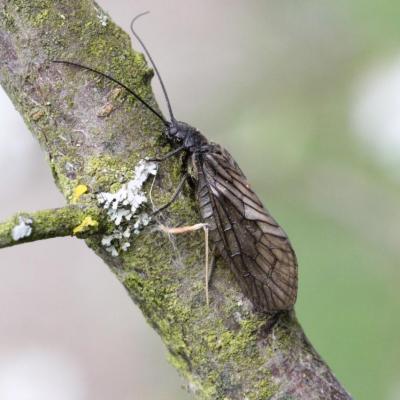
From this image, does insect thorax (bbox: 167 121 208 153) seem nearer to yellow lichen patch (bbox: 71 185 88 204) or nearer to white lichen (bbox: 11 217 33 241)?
yellow lichen patch (bbox: 71 185 88 204)

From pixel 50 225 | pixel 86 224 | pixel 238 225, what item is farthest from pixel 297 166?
pixel 50 225

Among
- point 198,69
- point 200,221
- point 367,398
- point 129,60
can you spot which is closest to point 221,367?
point 200,221

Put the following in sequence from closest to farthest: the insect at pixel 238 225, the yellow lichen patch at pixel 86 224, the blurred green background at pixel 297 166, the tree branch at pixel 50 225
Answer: the tree branch at pixel 50 225 → the yellow lichen patch at pixel 86 224 → the insect at pixel 238 225 → the blurred green background at pixel 297 166

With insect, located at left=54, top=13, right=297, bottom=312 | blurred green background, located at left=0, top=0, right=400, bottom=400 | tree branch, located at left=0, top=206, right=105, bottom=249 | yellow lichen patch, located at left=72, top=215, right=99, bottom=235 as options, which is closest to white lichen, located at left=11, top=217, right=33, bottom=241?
tree branch, located at left=0, top=206, right=105, bottom=249

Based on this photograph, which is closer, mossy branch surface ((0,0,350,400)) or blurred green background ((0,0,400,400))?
mossy branch surface ((0,0,350,400))

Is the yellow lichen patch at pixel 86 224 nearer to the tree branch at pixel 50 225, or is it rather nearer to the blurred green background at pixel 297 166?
the tree branch at pixel 50 225

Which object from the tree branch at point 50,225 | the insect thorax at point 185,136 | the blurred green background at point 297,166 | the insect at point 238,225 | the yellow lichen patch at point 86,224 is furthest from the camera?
the blurred green background at point 297,166

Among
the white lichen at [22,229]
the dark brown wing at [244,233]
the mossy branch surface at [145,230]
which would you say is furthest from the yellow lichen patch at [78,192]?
the dark brown wing at [244,233]

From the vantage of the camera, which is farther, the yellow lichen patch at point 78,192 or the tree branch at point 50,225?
the yellow lichen patch at point 78,192
